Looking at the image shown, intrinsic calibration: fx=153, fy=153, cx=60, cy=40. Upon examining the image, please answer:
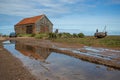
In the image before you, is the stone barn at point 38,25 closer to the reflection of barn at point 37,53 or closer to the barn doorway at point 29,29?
the barn doorway at point 29,29

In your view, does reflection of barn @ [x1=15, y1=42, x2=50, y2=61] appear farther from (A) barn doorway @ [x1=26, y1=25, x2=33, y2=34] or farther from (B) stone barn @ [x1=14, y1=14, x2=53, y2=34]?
(A) barn doorway @ [x1=26, y1=25, x2=33, y2=34]

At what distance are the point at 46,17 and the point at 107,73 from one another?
4644 cm

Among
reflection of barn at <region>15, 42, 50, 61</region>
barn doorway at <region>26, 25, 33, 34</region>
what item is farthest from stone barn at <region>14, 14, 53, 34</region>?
reflection of barn at <region>15, 42, 50, 61</region>

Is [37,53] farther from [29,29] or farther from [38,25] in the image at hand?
[29,29]

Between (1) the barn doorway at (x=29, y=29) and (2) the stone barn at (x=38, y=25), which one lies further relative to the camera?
(1) the barn doorway at (x=29, y=29)

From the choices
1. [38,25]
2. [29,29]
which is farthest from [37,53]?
[29,29]

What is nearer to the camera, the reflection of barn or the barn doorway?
the reflection of barn

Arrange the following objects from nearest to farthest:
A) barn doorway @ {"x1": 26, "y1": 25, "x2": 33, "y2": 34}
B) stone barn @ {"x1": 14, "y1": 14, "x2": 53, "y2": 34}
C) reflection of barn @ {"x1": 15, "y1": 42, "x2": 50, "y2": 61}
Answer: reflection of barn @ {"x1": 15, "y1": 42, "x2": 50, "y2": 61}, stone barn @ {"x1": 14, "y1": 14, "x2": 53, "y2": 34}, barn doorway @ {"x1": 26, "y1": 25, "x2": 33, "y2": 34}

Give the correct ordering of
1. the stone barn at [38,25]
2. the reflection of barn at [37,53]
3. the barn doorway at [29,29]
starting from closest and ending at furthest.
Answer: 1. the reflection of barn at [37,53]
2. the stone barn at [38,25]
3. the barn doorway at [29,29]

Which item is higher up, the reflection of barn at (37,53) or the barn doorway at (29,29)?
the barn doorway at (29,29)

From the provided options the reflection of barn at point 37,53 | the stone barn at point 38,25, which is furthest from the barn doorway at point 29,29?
the reflection of barn at point 37,53

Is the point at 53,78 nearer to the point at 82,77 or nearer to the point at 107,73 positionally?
the point at 82,77

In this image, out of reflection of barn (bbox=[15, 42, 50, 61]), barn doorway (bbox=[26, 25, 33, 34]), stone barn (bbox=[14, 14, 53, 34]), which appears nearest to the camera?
reflection of barn (bbox=[15, 42, 50, 61])

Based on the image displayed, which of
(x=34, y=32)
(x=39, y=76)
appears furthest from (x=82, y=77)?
(x=34, y=32)
